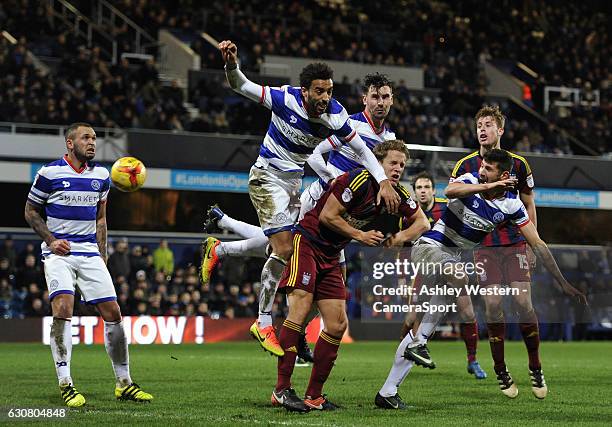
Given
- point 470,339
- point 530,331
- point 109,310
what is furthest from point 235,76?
point 470,339

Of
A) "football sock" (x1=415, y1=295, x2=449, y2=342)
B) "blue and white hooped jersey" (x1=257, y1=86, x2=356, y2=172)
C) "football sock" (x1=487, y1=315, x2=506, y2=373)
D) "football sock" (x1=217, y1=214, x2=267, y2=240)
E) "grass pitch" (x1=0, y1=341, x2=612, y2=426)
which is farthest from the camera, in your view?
"football sock" (x1=217, y1=214, x2=267, y2=240)

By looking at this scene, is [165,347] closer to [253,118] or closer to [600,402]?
[253,118]

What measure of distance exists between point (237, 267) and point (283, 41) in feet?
36.5

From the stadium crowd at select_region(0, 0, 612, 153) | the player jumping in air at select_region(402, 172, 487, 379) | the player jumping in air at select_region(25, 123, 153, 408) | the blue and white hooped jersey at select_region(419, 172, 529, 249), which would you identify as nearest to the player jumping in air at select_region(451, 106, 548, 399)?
the blue and white hooped jersey at select_region(419, 172, 529, 249)

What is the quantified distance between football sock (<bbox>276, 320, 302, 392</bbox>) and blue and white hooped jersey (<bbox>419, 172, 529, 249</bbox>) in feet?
9.70

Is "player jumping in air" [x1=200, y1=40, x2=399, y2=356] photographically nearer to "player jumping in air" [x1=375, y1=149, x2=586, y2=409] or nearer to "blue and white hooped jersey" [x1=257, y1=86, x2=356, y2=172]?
"blue and white hooped jersey" [x1=257, y1=86, x2=356, y2=172]

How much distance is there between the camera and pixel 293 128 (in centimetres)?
1059

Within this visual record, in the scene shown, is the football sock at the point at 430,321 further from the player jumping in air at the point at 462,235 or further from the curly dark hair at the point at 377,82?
the curly dark hair at the point at 377,82

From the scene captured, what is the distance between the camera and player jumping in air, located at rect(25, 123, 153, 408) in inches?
380

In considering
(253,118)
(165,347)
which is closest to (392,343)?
(165,347)

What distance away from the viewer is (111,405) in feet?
30.5

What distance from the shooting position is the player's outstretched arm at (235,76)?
9.74 metres

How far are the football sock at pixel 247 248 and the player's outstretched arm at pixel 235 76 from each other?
2552mm

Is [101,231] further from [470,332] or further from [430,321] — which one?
[470,332]
